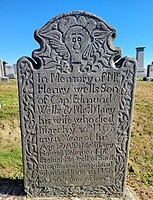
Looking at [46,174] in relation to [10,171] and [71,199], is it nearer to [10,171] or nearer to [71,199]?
[71,199]

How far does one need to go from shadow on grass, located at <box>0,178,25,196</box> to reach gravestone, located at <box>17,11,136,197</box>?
→ 16 centimetres

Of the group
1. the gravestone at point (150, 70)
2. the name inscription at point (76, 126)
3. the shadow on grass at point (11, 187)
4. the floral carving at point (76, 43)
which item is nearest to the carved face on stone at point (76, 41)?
the floral carving at point (76, 43)

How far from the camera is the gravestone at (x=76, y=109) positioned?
2023 millimetres

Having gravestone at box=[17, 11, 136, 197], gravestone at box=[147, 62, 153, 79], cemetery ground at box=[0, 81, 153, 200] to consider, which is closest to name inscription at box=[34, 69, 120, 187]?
gravestone at box=[17, 11, 136, 197]

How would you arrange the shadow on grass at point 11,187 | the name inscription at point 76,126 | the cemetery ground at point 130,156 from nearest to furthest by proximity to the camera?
the name inscription at point 76,126, the shadow on grass at point 11,187, the cemetery ground at point 130,156

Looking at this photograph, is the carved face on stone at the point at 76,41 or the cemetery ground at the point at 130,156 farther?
the cemetery ground at the point at 130,156

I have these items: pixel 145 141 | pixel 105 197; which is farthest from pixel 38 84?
pixel 145 141

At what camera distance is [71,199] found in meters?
2.38

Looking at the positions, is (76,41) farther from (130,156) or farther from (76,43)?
(130,156)

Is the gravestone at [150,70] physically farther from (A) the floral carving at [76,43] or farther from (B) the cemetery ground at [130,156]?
(A) the floral carving at [76,43]

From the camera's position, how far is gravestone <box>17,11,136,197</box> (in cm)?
202

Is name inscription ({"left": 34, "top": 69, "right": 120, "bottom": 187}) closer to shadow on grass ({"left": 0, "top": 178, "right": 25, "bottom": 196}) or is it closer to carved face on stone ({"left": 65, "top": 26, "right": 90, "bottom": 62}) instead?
carved face on stone ({"left": 65, "top": 26, "right": 90, "bottom": 62})

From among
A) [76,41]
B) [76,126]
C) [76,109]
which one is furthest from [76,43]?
[76,126]

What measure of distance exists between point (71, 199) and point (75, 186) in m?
0.16
